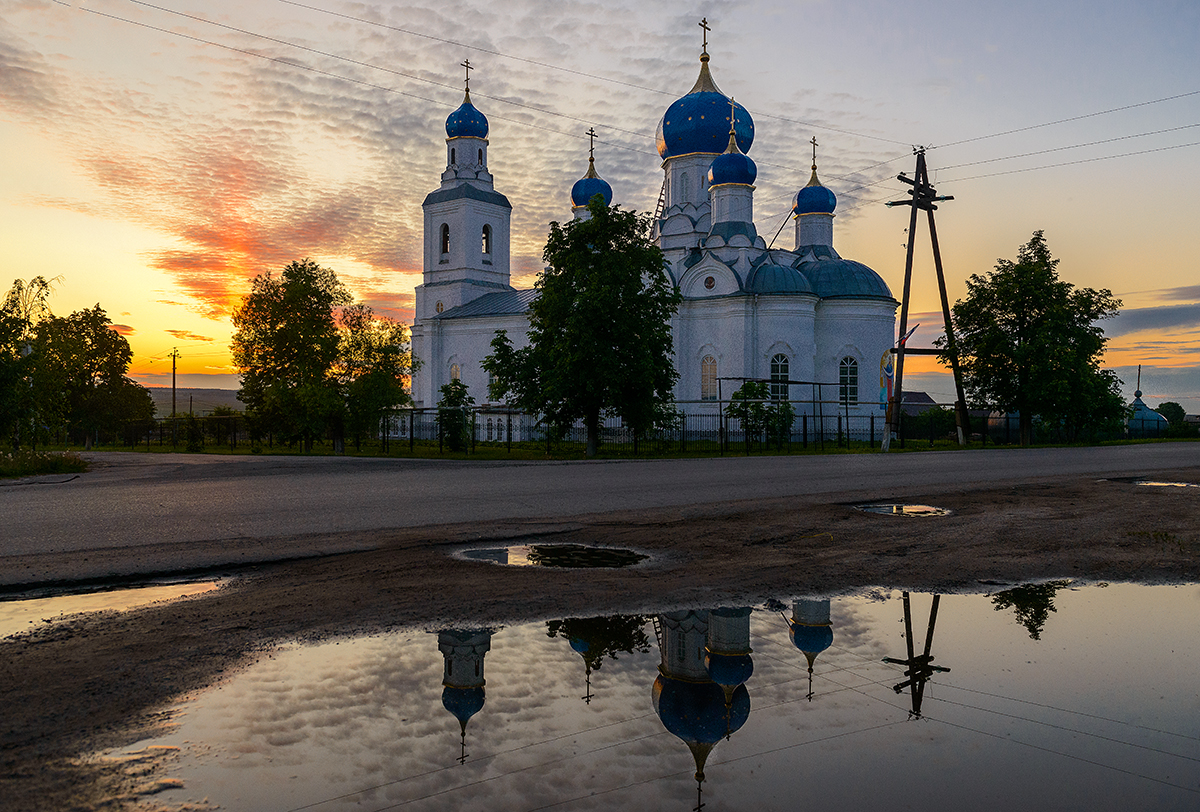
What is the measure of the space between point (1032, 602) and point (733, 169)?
43.9 metres

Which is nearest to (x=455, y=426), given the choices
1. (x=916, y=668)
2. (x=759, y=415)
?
(x=759, y=415)

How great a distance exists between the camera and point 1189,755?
3.26m

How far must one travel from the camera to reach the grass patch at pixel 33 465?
21547 millimetres

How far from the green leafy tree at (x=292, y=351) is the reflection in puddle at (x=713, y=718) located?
36199 mm

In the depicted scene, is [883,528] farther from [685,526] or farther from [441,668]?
[441,668]

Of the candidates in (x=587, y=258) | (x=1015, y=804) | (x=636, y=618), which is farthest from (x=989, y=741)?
(x=587, y=258)

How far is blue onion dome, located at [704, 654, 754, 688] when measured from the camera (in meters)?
4.15

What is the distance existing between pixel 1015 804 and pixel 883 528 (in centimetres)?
680

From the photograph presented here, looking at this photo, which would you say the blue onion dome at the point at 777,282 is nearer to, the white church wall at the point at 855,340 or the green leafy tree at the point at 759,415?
the white church wall at the point at 855,340

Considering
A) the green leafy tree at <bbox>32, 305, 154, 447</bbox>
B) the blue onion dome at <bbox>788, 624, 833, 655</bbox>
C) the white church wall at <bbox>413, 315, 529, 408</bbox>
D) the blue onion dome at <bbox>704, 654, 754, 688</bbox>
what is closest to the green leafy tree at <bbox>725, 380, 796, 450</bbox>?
the white church wall at <bbox>413, 315, 529, 408</bbox>

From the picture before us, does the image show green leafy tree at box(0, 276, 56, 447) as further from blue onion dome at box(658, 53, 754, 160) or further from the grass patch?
blue onion dome at box(658, 53, 754, 160)

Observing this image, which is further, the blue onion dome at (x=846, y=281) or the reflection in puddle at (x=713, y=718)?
the blue onion dome at (x=846, y=281)

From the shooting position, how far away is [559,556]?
7.75m

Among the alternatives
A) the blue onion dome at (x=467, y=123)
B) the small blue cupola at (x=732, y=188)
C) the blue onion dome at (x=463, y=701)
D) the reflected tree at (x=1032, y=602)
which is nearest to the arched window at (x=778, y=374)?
the small blue cupola at (x=732, y=188)
